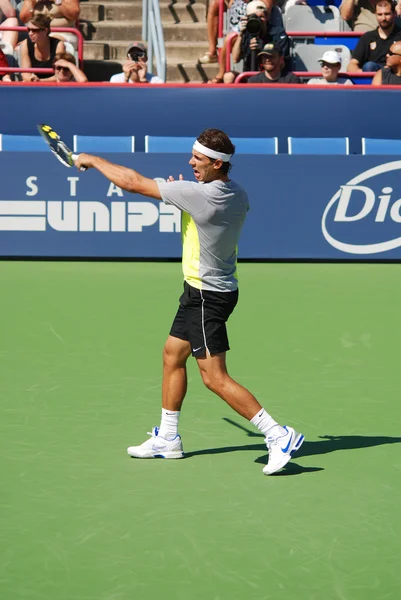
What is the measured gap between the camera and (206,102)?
13.6 metres

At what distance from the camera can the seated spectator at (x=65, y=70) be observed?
14125mm

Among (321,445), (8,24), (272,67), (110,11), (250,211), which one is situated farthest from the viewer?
(110,11)

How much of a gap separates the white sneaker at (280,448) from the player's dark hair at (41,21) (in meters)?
9.69

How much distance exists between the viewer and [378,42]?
48.4 feet

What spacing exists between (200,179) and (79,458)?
1.70 metres

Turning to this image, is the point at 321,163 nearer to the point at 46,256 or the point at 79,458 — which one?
the point at 46,256

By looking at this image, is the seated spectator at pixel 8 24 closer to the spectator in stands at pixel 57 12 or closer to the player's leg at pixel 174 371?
the spectator in stands at pixel 57 12

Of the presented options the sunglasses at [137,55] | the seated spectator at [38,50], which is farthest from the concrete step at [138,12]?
the sunglasses at [137,55]

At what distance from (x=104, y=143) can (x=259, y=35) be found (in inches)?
104

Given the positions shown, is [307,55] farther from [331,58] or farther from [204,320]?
[204,320]

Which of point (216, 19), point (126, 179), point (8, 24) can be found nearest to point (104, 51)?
point (8, 24)

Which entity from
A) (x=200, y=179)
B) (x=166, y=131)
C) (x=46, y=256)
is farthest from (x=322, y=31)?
(x=200, y=179)

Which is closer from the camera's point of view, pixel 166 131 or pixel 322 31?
pixel 166 131

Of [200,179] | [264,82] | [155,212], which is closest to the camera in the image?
[200,179]
